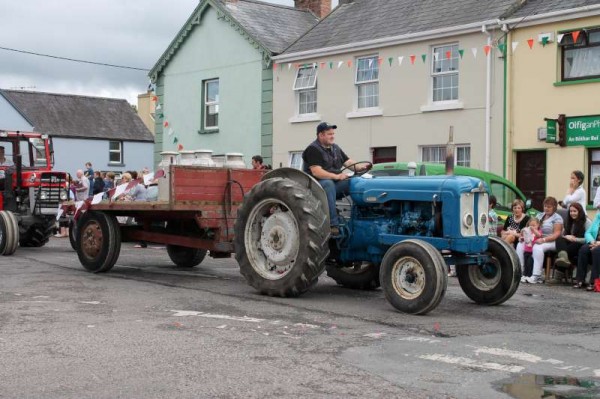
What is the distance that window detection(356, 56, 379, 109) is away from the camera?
23.8m

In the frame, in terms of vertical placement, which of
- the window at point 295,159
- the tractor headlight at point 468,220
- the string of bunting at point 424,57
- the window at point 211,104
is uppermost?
the string of bunting at point 424,57

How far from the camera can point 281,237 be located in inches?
408

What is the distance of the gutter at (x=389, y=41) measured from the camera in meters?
21.2

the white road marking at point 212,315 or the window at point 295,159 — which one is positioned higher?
the window at point 295,159

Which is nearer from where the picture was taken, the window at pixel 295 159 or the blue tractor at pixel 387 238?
the blue tractor at pixel 387 238

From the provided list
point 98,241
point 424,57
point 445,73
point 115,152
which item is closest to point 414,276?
point 98,241

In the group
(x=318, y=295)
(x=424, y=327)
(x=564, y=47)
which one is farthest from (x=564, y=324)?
(x=564, y=47)

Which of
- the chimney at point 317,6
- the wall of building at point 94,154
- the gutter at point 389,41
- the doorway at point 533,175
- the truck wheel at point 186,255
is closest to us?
the truck wheel at point 186,255

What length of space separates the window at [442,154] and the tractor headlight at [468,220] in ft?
40.9

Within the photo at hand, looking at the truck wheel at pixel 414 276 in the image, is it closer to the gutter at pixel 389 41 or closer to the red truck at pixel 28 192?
the red truck at pixel 28 192

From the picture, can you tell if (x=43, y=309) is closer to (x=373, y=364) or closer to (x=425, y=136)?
(x=373, y=364)

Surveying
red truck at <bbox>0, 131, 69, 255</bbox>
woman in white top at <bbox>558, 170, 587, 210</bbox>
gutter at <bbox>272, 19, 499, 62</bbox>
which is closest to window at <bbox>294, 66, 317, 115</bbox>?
gutter at <bbox>272, 19, 499, 62</bbox>

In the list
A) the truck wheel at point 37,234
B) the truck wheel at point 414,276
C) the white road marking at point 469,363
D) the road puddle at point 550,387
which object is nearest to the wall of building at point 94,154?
the truck wheel at point 37,234

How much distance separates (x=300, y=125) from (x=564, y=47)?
28.5 ft
